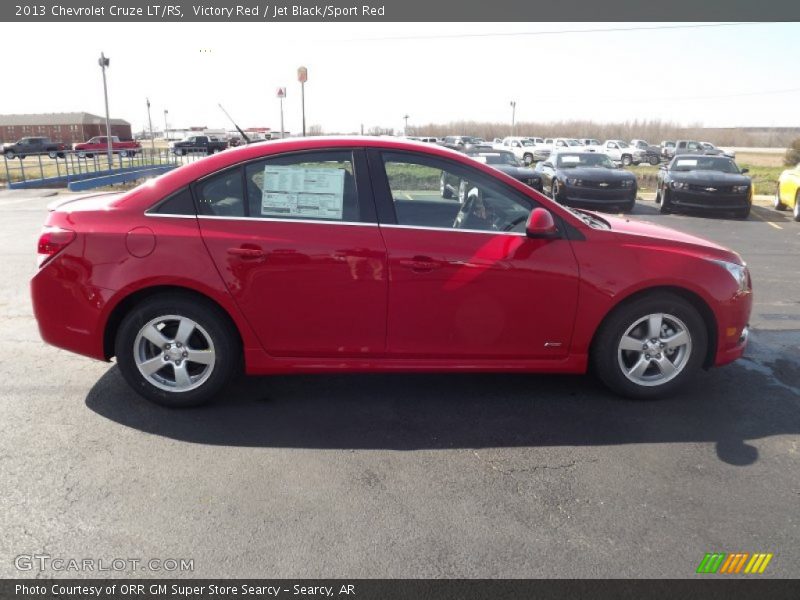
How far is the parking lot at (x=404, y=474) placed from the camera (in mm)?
2654

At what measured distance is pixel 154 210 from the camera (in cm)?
387

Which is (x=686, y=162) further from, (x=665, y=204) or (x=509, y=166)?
(x=509, y=166)

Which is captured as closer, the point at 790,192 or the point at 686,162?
the point at 790,192

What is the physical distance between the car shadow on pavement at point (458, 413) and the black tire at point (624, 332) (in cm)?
11

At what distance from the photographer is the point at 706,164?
15977mm

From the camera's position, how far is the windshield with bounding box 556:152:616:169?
1647 centimetres

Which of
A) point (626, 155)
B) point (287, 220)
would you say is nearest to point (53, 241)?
point (287, 220)

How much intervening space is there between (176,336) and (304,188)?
4.10 ft

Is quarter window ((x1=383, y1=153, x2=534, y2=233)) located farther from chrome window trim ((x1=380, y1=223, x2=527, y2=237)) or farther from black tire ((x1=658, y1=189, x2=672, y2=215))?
black tire ((x1=658, y1=189, x2=672, y2=215))

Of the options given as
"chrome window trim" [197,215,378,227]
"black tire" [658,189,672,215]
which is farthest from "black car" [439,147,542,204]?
"chrome window trim" [197,215,378,227]

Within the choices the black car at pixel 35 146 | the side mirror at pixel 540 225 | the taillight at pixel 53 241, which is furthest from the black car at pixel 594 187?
the black car at pixel 35 146

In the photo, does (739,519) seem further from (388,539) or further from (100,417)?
(100,417)

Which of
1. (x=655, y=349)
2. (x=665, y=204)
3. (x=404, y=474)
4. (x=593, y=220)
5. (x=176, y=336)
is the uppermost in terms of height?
(x=593, y=220)

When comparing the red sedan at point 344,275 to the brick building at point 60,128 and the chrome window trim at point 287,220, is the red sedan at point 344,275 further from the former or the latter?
the brick building at point 60,128
